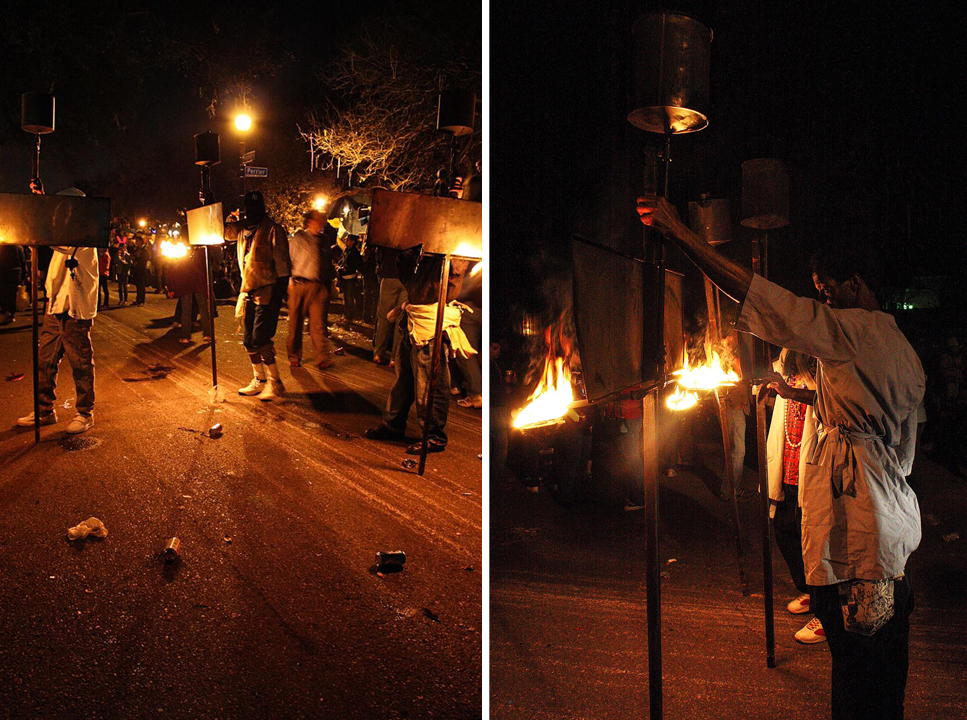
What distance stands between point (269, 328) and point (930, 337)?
26.8 ft

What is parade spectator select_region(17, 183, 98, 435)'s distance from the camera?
595 cm

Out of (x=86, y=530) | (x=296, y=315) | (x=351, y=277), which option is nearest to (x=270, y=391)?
(x=296, y=315)

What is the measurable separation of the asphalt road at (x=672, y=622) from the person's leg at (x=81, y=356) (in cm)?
384

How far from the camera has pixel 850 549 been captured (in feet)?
8.79

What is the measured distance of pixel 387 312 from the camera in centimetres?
927

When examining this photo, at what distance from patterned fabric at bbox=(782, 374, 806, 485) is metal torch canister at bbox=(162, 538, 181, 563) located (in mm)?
3851

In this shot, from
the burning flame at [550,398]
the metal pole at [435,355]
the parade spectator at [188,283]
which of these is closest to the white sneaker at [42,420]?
the metal pole at [435,355]

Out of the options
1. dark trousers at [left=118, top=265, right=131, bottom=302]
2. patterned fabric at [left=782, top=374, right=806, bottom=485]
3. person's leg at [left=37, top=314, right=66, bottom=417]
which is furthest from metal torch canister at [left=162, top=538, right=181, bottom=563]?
dark trousers at [left=118, top=265, right=131, bottom=302]

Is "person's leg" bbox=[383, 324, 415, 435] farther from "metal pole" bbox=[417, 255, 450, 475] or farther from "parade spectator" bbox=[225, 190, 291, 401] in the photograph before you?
"parade spectator" bbox=[225, 190, 291, 401]

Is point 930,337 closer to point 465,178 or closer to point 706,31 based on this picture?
point 465,178

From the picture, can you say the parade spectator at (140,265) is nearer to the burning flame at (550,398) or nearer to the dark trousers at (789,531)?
the burning flame at (550,398)

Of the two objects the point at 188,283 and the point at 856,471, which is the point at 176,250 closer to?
the point at 188,283

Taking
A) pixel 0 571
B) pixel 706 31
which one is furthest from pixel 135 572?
pixel 706 31

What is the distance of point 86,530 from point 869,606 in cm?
415
